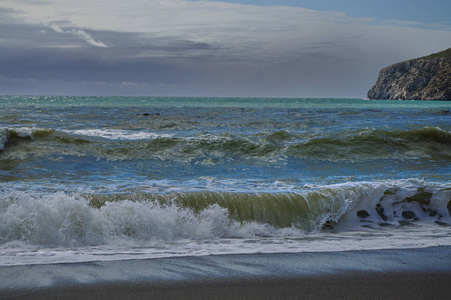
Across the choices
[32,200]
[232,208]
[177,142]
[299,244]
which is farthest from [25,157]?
[299,244]

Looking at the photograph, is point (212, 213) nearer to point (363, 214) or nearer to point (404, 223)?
point (363, 214)

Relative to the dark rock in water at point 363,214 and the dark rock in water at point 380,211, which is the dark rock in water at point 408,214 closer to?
the dark rock in water at point 380,211

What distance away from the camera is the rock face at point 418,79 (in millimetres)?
121000

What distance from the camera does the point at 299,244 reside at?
5.45 metres

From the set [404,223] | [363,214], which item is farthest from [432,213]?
[363,214]

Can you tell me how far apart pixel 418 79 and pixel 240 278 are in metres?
143

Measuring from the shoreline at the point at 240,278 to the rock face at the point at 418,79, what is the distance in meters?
126

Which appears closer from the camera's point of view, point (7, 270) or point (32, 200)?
point (7, 270)

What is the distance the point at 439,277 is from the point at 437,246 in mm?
1245

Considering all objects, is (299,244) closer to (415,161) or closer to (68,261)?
(68,261)

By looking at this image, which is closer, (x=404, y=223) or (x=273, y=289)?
(x=273, y=289)

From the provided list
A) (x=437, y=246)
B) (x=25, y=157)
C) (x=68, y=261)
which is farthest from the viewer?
(x=25, y=157)

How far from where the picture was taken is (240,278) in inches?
158

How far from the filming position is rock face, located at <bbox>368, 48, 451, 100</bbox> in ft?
397
